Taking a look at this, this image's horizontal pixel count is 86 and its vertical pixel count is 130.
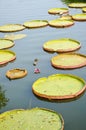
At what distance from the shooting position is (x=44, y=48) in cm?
570

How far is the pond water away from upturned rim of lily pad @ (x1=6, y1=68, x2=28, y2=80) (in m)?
0.07

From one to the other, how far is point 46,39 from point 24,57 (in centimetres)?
99

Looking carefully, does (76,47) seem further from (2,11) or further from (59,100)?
(2,11)

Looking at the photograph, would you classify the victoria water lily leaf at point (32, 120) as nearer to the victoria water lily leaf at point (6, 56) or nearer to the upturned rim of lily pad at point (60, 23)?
the victoria water lily leaf at point (6, 56)

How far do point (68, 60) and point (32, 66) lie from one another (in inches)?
24.7

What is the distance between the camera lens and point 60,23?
7.25 metres

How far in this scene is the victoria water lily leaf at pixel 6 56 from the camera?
525 centimetres

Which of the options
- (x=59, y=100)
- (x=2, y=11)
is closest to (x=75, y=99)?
(x=59, y=100)

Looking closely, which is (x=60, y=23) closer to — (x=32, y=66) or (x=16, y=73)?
(x=32, y=66)

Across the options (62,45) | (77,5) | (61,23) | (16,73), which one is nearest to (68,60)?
(62,45)

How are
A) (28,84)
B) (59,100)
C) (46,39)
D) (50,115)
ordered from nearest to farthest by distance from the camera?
(50,115), (59,100), (28,84), (46,39)

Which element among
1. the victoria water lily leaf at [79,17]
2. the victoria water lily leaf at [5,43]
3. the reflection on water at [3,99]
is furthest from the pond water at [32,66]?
the victoria water lily leaf at [79,17]

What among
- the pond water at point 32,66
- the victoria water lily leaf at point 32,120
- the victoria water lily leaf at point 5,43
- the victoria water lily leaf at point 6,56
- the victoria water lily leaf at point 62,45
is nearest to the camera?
the victoria water lily leaf at point 32,120

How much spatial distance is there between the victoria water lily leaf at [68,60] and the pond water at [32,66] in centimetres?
8
